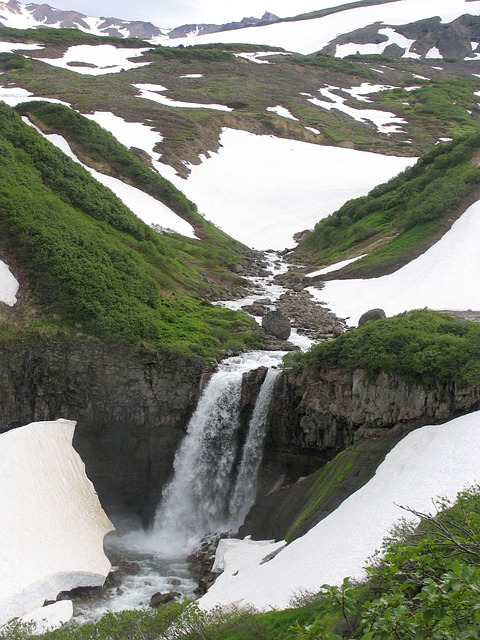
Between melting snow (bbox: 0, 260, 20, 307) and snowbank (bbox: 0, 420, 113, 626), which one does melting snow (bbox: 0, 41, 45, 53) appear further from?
snowbank (bbox: 0, 420, 113, 626)

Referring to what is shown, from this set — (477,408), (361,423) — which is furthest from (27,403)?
(477,408)

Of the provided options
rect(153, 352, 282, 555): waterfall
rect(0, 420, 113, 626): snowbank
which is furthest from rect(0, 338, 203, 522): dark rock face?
rect(0, 420, 113, 626): snowbank

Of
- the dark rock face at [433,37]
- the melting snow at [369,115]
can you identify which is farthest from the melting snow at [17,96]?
the dark rock face at [433,37]

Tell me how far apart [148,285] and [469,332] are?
52.7 ft

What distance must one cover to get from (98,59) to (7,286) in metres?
103

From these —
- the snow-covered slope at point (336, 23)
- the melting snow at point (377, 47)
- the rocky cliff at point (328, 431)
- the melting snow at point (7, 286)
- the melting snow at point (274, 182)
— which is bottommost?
the rocky cliff at point (328, 431)

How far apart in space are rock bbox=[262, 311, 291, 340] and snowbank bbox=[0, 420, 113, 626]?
11183 mm

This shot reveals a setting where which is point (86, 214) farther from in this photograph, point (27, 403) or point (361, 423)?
point (361, 423)

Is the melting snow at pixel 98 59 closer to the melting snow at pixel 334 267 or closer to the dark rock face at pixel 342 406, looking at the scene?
the melting snow at pixel 334 267

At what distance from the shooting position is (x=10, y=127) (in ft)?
129

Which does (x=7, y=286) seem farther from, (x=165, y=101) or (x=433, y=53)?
(x=433, y=53)

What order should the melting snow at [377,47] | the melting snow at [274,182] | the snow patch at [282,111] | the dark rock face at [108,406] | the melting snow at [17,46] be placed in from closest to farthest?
the dark rock face at [108,406]
the melting snow at [274,182]
the snow patch at [282,111]
the melting snow at [17,46]
the melting snow at [377,47]

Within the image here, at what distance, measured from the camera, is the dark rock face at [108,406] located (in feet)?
87.2

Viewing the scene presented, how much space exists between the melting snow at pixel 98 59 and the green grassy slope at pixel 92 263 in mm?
74333
